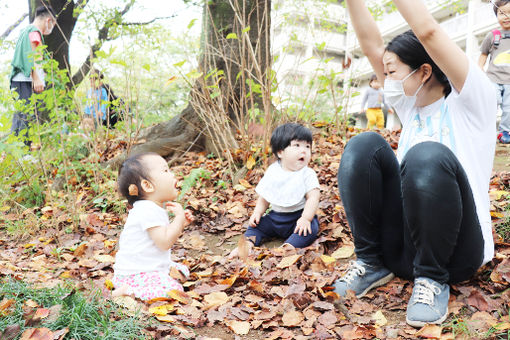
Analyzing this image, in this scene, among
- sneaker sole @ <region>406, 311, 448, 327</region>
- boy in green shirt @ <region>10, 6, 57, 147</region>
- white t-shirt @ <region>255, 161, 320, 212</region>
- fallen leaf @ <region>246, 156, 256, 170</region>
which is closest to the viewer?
sneaker sole @ <region>406, 311, 448, 327</region>

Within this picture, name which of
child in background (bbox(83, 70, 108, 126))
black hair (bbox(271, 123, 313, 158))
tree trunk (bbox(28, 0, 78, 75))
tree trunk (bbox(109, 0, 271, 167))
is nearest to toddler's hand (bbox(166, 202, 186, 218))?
black hair (bbox(271, 123, 313, 158))

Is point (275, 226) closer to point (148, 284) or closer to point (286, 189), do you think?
point (286, 189)

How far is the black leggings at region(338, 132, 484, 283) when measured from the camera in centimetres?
164

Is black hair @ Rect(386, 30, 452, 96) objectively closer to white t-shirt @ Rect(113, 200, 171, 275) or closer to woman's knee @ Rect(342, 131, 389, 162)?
woman's knee @ Rect(342, 131, 389, 162)

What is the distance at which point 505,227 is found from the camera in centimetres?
248

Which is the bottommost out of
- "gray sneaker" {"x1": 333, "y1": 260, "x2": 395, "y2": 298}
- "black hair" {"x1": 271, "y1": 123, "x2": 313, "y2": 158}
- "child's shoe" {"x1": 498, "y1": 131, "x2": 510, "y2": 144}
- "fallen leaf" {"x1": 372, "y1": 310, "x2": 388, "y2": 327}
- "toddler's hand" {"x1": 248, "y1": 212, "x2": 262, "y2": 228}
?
"child's shoe" {"x1": 498, "y1": 131, "x2": 510, "y2": 144}

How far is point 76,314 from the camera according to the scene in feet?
5.17

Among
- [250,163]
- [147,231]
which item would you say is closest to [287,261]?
[147,231]

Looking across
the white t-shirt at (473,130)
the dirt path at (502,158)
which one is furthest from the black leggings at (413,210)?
the dirt path at (502,158)

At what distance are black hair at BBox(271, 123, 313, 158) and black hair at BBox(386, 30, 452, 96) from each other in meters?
1.19

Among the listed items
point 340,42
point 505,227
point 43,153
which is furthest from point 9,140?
point 340,42

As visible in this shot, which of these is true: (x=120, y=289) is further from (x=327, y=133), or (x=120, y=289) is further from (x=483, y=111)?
(x=327, y=133)

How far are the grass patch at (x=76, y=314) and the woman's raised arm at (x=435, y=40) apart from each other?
160cm

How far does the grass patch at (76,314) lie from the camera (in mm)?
1546
